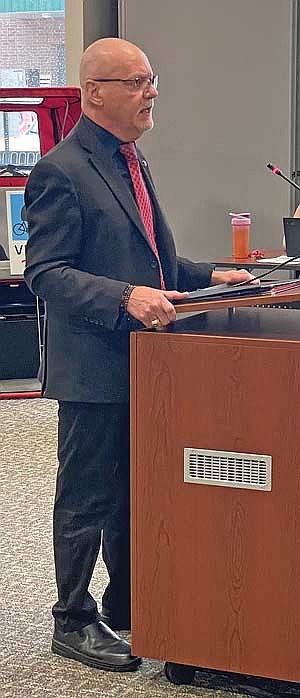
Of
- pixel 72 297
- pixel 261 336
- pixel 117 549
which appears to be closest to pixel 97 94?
pixel 72 297

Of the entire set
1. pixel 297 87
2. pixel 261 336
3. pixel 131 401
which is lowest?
pixel 131 401

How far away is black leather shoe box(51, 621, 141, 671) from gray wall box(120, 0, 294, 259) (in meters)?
2.98

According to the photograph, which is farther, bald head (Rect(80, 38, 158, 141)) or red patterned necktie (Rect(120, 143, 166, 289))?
red patterned necktie (Rect(120, 143, 166, 289))

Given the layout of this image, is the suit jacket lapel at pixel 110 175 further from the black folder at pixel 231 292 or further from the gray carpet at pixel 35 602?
the gray carpet at pixel 35 602

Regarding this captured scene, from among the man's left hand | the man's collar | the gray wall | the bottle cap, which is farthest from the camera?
the gray wall

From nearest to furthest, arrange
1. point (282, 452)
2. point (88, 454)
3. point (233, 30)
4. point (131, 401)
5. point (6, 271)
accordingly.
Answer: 1. point (282, 452)
2. point (131, 401)
3. point (88, 454)
4. point (233, 30)
5. point (6, 271)

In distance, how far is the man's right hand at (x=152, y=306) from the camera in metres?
2.23

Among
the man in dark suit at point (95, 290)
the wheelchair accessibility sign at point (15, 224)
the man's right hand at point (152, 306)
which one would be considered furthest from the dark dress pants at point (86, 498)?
the wheelchair accessibility sign at point (15, 224)

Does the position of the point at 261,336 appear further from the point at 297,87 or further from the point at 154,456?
the point at 297,87

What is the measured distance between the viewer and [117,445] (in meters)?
2.52

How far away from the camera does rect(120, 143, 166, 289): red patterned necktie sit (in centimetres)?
249

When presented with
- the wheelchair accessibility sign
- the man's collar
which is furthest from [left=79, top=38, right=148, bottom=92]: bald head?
the wheelchair accessibility sign

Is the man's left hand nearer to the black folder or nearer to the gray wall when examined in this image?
the black folder

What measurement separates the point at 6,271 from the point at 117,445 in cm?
303
